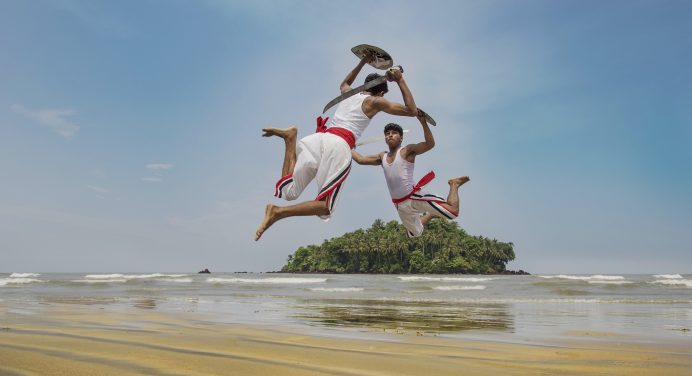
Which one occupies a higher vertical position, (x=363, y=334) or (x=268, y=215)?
(x=268, y=215)

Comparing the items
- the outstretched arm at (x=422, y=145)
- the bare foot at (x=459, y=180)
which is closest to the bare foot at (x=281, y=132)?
the outstretched arm at (x=422, y=145)

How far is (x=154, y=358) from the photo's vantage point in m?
3.59

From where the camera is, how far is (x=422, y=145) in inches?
216

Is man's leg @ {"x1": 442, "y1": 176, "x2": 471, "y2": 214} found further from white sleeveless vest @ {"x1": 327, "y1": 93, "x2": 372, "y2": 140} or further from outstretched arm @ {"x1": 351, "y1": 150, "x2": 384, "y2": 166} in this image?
white sleeveless vest @ {"x1": 327, "y1": 93, "x2": 372, "y2": 140}

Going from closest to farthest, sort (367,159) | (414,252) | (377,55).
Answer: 1. (377,55)
2. (367,159)
3. (414,252)

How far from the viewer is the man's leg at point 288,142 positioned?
540 centimetres

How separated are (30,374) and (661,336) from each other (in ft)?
21.9

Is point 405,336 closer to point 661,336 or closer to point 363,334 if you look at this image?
point 363,334

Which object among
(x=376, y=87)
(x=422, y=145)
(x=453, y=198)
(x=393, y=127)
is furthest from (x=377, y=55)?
(x=453, y=198)

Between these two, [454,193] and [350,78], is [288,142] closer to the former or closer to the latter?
[350,78]

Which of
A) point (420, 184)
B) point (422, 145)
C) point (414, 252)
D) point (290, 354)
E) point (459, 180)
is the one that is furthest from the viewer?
point (414, 252)

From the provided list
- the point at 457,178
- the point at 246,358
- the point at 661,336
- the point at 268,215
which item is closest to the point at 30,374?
the point at 246,358

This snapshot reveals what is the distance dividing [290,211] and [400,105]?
1462 mm

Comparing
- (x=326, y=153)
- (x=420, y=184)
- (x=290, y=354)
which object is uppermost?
(x=326, y=153)
